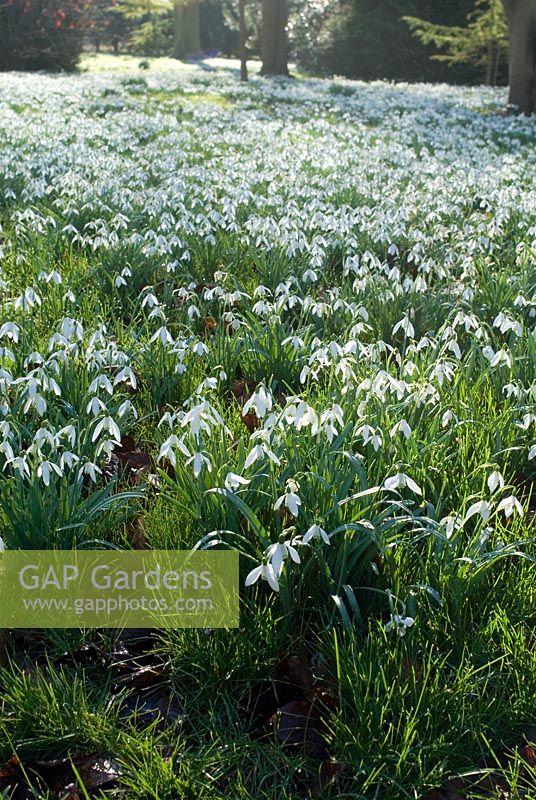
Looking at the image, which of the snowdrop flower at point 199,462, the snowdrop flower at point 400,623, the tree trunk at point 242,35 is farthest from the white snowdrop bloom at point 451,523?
the tree trunk at point 242,35

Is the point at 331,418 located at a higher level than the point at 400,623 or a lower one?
higher

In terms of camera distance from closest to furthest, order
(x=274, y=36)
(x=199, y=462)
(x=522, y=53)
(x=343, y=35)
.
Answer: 1. (x=199, y=462)
2. (x=522, y=53)
3. (x=274, y=36)
4. (x=343, y=35)

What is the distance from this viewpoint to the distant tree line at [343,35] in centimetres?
2364

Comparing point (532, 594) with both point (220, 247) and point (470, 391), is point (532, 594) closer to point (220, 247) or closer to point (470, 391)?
point (470, 391)

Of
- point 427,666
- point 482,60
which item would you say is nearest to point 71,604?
point 427,666

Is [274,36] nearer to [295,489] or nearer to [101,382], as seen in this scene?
[101,382]

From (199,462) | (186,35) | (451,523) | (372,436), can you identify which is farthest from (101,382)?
(186,35)

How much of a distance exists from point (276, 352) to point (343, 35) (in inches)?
1330

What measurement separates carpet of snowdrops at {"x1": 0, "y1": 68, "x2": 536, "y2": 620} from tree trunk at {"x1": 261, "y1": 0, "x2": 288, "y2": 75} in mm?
15020

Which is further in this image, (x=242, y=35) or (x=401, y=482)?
(x=242, y=35)

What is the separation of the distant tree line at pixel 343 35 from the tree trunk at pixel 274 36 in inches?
1.2

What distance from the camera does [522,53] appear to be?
1603 cm

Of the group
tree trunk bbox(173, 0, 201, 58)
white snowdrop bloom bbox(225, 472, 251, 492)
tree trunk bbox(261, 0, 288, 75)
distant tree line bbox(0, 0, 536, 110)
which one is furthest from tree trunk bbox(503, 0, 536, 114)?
tree trunk bbox(173, 0, 201, 58)

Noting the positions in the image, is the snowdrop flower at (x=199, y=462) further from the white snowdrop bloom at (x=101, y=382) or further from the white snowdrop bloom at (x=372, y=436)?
the white snowdrop bloom at (x=101, y=382)
